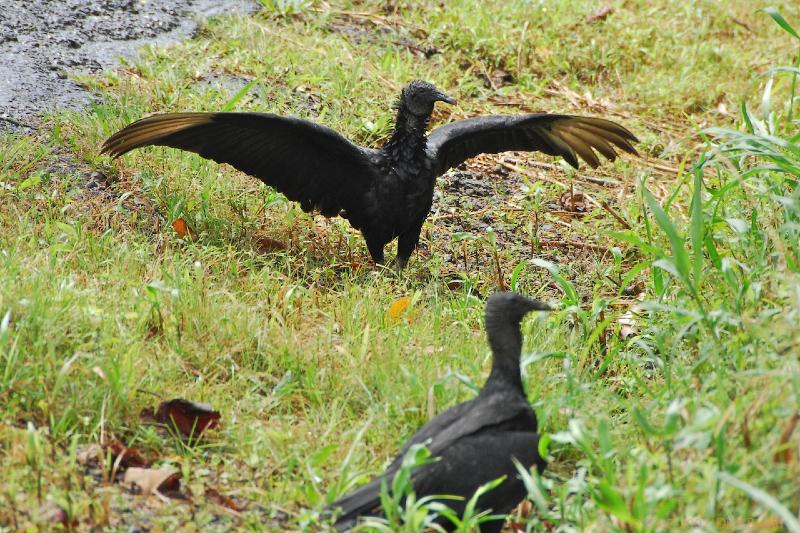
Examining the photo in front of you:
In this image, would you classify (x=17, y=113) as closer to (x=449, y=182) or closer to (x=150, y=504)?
(x=449, y=182)

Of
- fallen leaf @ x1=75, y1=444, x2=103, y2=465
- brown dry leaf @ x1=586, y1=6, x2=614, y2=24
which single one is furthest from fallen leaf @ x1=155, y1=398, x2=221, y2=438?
brown dry leaf @ x1=586, y1=6, x2=614, y2=24

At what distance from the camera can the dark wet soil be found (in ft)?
19.6

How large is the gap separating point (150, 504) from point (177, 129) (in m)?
2.13

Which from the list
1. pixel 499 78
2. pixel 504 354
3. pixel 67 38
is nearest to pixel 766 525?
pixel 504 354

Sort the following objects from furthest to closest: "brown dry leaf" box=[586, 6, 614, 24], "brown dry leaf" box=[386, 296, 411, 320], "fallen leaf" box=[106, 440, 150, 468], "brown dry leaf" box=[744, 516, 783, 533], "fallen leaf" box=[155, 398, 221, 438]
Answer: "brown dry leaf" box=[586, 6, 614, 24] < "brown dry leaf" box=[386, 296, 411, 320] < "fallen leaf" box=[155, 398, 221, 438] < "fallen leaf" box=[106, 440, 150, 468] < "brown dry leaf" box=[744, 516, 783, 533]

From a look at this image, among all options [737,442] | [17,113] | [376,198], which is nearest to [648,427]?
[737,442]

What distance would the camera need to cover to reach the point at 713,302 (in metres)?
4.14

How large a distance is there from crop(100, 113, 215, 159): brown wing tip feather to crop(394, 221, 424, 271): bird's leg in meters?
1.13

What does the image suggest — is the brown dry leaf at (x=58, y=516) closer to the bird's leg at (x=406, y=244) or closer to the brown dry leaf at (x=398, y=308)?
the brown dry leaf at (x=398, y=308)

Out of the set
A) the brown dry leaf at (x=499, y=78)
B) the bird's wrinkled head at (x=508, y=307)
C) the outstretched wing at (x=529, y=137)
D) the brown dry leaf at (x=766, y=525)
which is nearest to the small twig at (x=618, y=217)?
the outstretched wing at (x=529, y=137)

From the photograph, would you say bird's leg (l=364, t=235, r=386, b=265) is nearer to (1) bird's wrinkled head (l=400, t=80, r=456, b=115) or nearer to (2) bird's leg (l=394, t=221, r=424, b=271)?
(2) bird's leg (l=394, t=221, r=424, b=271)

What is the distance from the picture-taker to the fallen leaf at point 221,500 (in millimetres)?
3264

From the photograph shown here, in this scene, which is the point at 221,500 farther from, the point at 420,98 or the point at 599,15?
the point at 599,15

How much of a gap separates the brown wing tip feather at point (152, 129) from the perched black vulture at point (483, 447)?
196 centimetres
